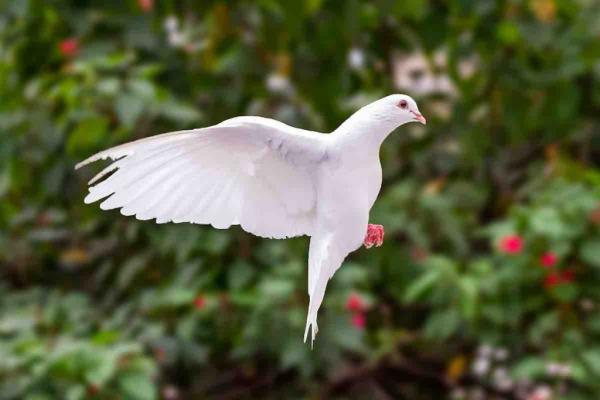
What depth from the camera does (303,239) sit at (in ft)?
4.58

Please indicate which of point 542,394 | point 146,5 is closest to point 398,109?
point 146,5

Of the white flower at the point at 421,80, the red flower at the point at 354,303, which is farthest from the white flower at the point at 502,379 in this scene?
the white flower at the point at 421,80

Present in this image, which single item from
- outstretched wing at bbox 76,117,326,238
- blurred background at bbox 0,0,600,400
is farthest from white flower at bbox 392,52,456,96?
outstretched wing at bbox 76,117,326,238

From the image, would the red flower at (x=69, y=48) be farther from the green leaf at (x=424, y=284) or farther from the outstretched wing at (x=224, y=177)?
the outstretched wing at (x=224, y=177)

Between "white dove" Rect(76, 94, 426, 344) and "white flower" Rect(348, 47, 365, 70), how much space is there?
2.72 ft

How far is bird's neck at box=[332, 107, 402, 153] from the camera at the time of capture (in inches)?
8.5

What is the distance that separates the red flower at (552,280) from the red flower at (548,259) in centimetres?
2

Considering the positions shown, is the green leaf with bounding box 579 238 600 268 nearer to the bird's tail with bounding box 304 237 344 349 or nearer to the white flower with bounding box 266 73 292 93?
the white flower with bounding box 266 73 292 93

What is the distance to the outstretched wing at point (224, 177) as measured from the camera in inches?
8.9

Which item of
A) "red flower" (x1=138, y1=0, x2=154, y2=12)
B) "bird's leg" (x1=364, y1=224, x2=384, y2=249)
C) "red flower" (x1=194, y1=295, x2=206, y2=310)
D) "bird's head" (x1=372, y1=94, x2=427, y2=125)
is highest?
"red flower" (x1=138, y1=0, x2=154, y2=12)

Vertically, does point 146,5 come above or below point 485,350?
above

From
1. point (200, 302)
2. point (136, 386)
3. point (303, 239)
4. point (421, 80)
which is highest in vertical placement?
point (421, 80)

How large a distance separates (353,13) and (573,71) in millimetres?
512

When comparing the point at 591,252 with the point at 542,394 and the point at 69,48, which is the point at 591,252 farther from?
the point at 69,48
